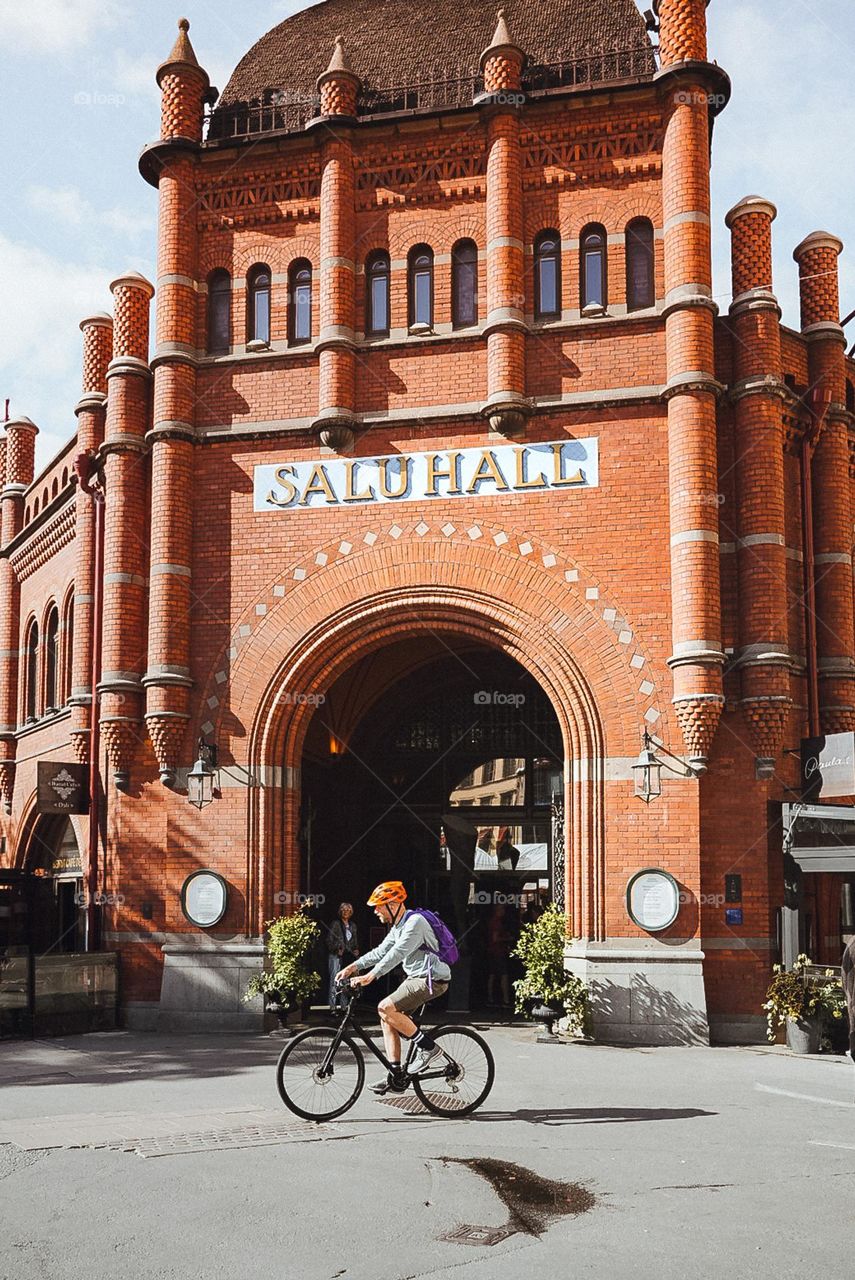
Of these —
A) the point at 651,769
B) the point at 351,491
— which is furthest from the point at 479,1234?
the point at 351,491

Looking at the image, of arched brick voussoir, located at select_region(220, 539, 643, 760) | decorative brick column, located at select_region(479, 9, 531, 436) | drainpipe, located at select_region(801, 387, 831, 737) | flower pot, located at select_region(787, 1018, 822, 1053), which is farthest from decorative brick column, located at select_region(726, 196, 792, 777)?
flower pot, located at select_region(787, 1018, 822, 1053)

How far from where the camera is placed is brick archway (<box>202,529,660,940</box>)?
1719 centimetres

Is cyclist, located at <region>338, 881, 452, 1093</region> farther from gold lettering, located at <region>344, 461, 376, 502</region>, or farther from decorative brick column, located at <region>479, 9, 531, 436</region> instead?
decorative brick column, located at <region>479, 9, 531, 436</region>

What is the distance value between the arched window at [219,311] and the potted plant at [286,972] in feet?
27.5

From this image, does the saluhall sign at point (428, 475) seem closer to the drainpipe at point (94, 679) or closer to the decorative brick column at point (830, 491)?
the decorative brick column at point (830, 491)

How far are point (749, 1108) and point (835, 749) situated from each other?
6.24m

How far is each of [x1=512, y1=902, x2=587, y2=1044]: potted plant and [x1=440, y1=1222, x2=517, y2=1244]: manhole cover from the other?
9.19 m

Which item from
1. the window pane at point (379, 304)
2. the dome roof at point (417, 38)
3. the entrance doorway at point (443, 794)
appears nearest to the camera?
the window pane at point (379, 304)

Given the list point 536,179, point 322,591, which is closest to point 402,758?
point 322,591

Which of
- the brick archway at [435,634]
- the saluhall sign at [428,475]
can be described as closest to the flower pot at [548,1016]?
the brick archway at [435,634]

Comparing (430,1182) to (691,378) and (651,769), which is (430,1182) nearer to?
(651,769)

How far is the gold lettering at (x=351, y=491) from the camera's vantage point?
1848 centimetres
